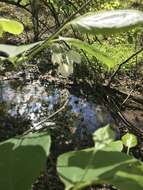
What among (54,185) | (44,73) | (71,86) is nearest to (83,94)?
(71,86)

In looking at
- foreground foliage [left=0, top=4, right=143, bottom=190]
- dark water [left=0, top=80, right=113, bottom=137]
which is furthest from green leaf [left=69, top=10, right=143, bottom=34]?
dark water [left=0, top=80, right=113, bottom=137]

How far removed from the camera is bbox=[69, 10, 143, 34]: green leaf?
1.00 ft

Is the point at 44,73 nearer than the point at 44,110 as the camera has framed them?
No

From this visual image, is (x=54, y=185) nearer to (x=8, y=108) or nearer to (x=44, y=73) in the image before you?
(x=8, y=108)

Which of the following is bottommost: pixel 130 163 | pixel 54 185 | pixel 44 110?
pixel 54 185

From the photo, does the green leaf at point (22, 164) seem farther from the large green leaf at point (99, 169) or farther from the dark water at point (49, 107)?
the dark water at point (49, 107)

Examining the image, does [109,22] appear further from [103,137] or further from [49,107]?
[49,107]

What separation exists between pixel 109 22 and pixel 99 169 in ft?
0.30

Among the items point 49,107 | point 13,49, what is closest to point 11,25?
point 13,49

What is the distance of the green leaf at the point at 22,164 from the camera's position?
302 mm

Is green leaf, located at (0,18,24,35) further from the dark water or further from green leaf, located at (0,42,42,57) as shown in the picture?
the dark water

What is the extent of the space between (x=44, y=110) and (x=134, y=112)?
→ 67 centimetres

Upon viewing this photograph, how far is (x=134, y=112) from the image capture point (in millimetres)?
2822

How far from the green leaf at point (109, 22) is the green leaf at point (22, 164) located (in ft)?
0.23
